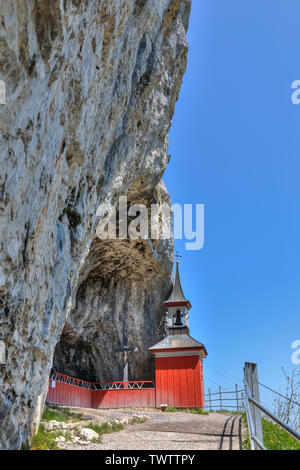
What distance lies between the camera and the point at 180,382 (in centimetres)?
2084

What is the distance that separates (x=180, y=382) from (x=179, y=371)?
0.59m

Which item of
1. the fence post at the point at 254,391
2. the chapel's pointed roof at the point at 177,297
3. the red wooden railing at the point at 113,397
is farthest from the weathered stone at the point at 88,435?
the chapel's pointed roof at the point at 177,297

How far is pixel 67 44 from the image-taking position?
6727 mm

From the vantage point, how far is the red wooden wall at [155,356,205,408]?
66.8 ft

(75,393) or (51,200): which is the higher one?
(51,200)

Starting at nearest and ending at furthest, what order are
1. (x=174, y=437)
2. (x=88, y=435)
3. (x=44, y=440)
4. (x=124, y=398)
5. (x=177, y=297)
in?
(x=44, y=440)
(x=88, y=435)
(x=174, y=437)
(x=124, y=398)
(x=177, y=297)

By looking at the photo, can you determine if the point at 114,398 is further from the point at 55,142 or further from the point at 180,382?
the point at 55,142

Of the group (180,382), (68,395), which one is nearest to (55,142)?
(68,395)

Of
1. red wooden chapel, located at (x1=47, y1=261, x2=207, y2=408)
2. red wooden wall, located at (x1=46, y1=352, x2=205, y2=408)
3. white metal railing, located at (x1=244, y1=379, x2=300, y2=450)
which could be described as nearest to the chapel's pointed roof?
red wooden chapel, located at (x1=47, y1=261, x2=207, y2=408)

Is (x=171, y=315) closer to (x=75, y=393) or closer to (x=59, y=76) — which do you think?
(x=75, y=393)

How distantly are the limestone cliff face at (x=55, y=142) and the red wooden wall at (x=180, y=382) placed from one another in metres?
10.1

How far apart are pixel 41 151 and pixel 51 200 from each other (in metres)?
1.47

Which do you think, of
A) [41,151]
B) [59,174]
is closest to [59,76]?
[41,151]
